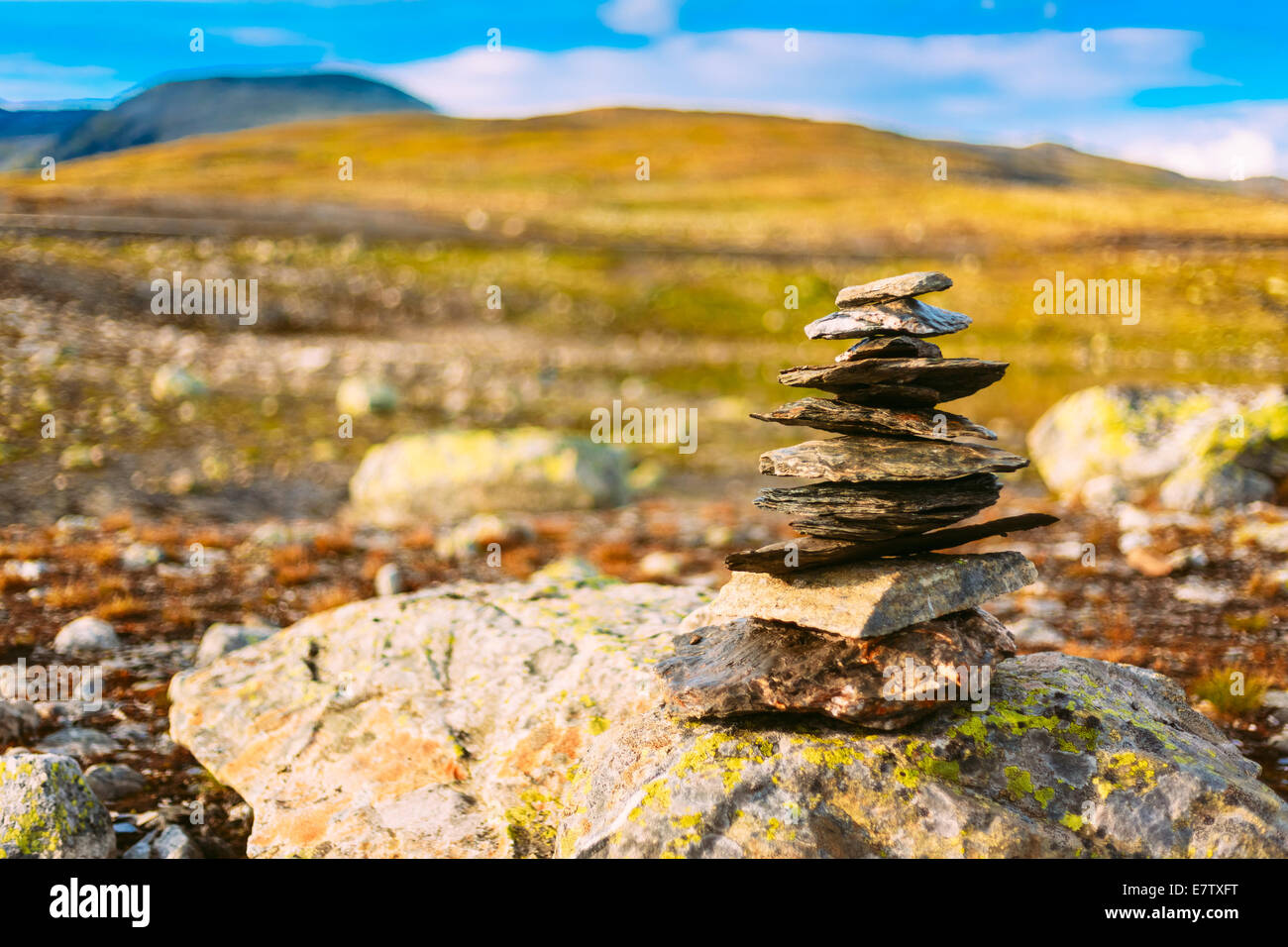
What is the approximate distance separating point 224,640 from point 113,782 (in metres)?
2.92

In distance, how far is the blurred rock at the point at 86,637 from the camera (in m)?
12.0

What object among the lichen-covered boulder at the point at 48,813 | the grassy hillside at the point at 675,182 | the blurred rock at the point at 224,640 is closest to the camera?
the lichen-covered boulder at the point at 48,813

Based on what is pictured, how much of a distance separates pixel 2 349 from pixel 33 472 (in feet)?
30.5

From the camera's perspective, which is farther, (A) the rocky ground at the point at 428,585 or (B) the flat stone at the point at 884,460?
(A) the rocky ground at the point at 428,585

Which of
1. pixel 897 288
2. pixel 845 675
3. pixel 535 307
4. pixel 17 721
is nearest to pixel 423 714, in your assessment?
pixel 845 675

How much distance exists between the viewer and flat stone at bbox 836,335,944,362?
668 cm

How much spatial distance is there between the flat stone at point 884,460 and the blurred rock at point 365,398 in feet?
78.0

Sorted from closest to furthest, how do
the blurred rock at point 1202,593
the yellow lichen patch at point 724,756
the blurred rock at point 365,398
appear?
the yellow lichen patch at point 724,756 → the blurred rock at point 1202,593 → the blurred rock at point 365,398

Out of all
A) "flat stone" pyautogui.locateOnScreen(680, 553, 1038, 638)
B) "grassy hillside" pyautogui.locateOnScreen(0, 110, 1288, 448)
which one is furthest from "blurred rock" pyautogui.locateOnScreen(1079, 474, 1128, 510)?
"flat stone" pyautogui.locateOnScreen(680, 553, 1038, 638)

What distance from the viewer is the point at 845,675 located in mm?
6652

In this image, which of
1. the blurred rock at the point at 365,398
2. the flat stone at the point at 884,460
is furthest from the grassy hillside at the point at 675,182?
the flat stone at the point at 884,460

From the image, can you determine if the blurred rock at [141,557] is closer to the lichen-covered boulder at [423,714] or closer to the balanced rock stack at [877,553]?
the lichen-covered boulder at [423,714]

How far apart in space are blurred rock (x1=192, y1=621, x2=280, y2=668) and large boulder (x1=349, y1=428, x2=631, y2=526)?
8.66 meters
